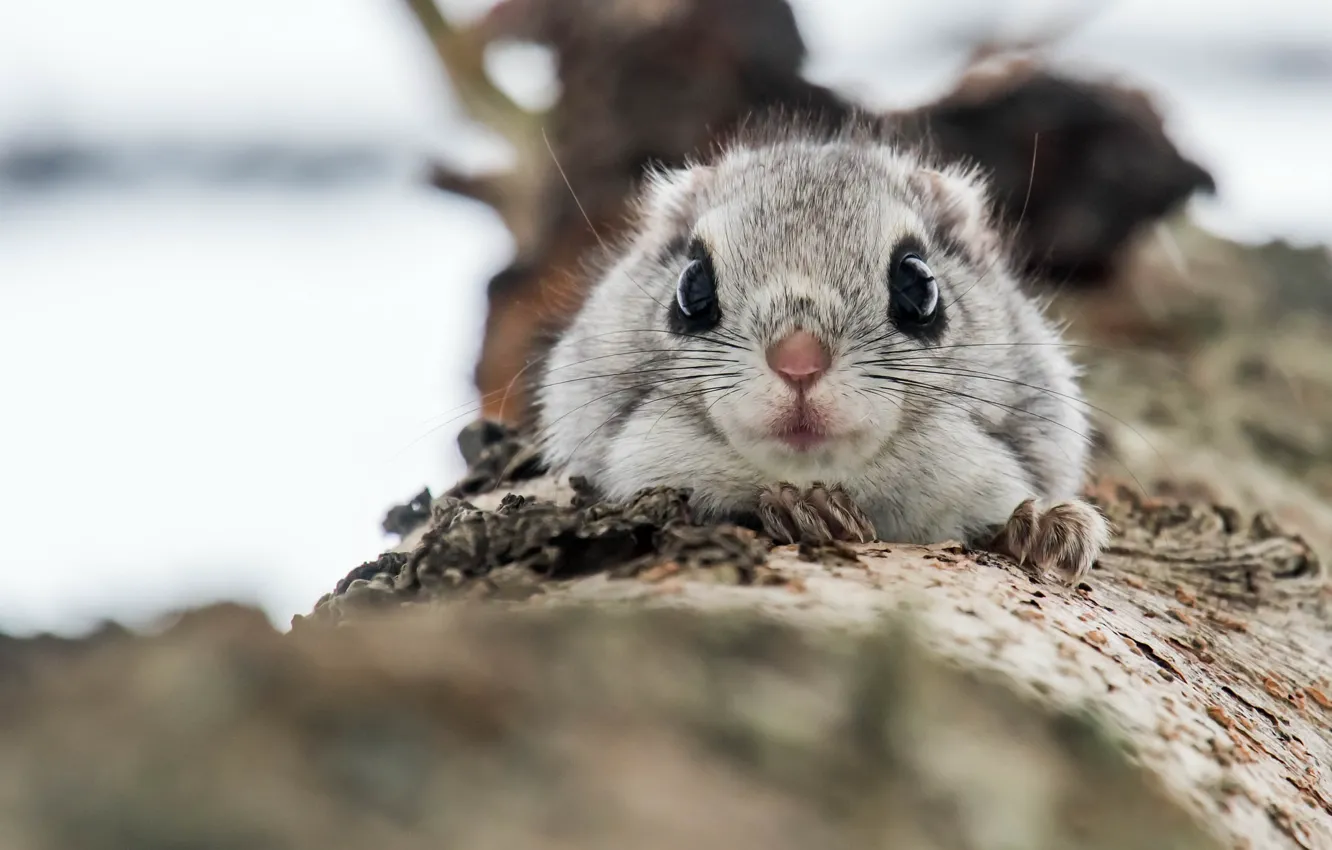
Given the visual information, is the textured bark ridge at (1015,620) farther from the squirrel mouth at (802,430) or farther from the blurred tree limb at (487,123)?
the blurred tree limb at (487,123)

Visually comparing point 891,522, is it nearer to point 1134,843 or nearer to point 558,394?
point 558,394

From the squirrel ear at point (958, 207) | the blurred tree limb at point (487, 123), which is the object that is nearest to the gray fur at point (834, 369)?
the squirrel ear at point (958, 207)

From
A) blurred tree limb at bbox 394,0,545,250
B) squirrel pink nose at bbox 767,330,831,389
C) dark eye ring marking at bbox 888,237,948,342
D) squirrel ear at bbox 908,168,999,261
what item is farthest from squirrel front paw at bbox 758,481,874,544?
blurred tree limb at bbox 394,0,545,250

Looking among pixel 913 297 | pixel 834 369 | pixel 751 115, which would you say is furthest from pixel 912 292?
pixel 751 115

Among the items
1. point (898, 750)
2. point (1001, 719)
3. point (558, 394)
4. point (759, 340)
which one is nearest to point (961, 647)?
point (1001, 719)

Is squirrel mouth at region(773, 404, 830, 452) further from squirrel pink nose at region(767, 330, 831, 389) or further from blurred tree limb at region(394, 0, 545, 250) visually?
blurred tree limb at region(394, 0, 545, 250)

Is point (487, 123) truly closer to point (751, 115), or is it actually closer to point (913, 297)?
point (751, 115)
